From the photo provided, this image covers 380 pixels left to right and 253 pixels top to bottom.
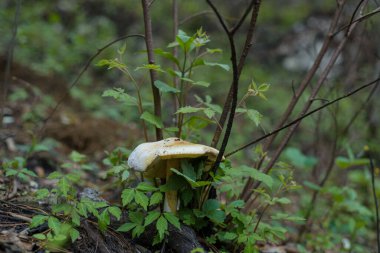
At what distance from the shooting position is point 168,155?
186 cm

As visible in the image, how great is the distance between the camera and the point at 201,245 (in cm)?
218

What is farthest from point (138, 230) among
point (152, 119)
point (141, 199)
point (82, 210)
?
point (152, 119)

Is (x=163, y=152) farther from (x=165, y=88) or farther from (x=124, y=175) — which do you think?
(x=165, y=88)

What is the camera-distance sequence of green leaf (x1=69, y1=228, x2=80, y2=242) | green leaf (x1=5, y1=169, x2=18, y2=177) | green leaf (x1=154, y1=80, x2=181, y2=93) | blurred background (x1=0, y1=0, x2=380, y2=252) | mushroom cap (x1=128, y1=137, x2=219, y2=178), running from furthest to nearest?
blurred background (x1=0, y1=0, x2=380, y2=252) → green leaf (x1=5, y1=169, x2=18, y2=177) → green leaf (x1=154, y1=80, x2=181, y2=93) → mushroom cap (x1=128, y1=137, x2=219, y2=178) → green leaf (x1=69, y1=228, x2=80, y2=242)

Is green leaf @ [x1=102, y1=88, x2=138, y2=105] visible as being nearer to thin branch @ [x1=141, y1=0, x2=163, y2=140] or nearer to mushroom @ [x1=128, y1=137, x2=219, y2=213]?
thin branch @ [x1=141, y1=0, x2=163, y2=140]

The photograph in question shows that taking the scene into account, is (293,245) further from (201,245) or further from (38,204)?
(38,204)

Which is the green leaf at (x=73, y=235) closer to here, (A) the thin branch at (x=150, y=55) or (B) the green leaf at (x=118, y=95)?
(B) the green leaf at (x=118, y=95)

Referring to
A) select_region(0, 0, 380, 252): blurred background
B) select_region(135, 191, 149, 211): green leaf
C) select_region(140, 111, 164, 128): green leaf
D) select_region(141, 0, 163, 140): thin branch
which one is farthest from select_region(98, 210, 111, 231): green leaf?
select_region(0, 0, 380, 252): blurred background

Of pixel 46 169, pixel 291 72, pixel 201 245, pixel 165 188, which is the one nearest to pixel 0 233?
pixel 165 188

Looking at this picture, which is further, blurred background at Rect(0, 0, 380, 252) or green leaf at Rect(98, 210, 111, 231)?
blurred background at Rect(0, 0, 380, 252)

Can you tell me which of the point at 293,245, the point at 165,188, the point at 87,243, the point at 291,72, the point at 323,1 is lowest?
the point at 293,245

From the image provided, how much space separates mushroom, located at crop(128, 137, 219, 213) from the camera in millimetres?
1869

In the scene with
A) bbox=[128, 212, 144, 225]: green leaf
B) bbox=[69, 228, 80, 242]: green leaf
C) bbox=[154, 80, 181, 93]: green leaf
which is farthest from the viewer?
bbox=[154, 80, 181, 93]: green leaf

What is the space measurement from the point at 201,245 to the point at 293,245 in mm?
Result: 1360
